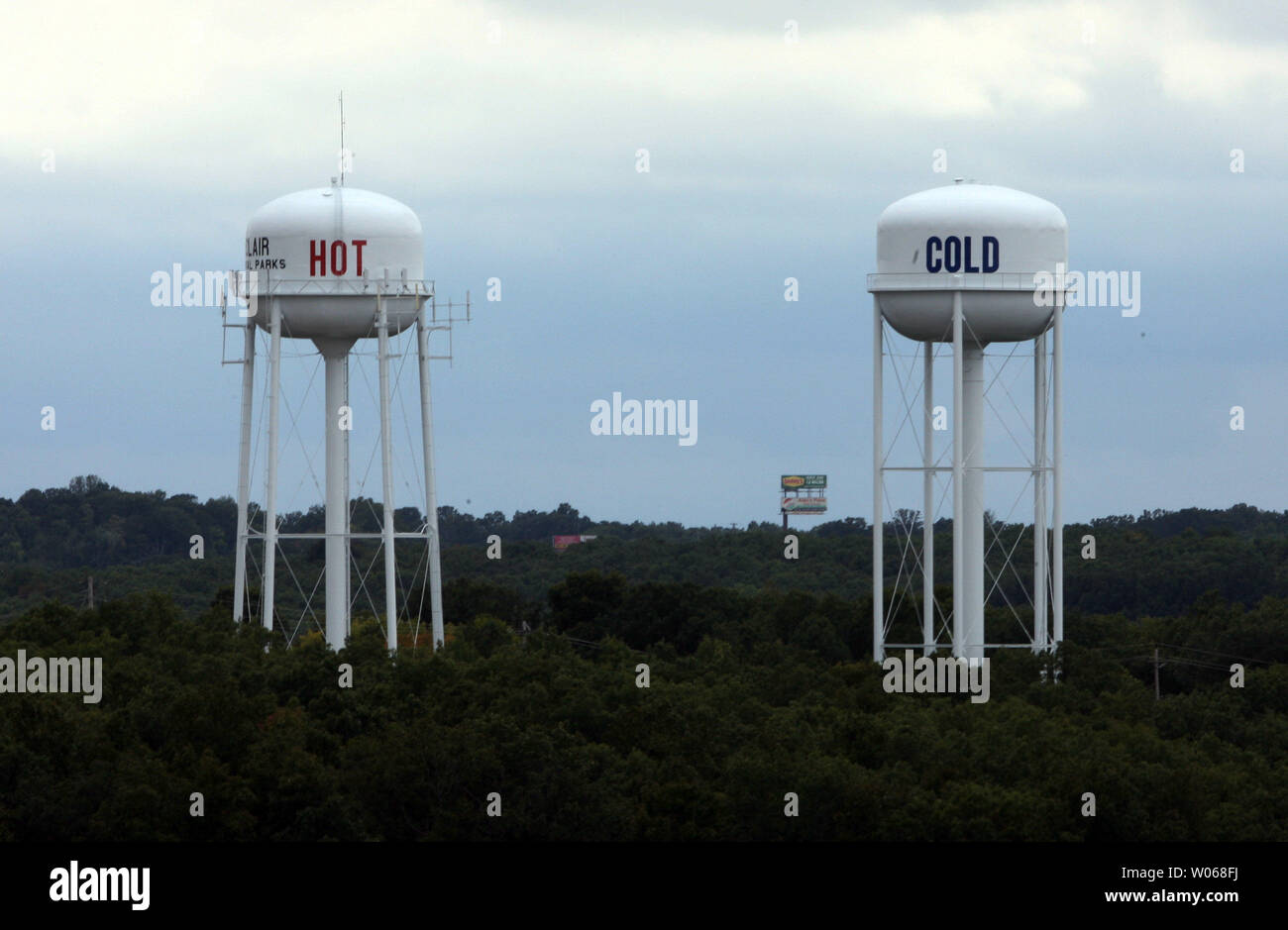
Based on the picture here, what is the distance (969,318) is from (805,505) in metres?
102

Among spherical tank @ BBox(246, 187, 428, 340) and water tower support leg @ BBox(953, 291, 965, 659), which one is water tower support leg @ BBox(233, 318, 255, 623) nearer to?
spherical tank @ BBox(246, 187, 428, 340)

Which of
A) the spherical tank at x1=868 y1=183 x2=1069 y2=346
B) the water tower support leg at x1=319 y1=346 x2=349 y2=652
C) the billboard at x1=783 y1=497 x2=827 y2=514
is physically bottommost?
the water tower support leg at x1=319 y1=346 x2=349 y2=652

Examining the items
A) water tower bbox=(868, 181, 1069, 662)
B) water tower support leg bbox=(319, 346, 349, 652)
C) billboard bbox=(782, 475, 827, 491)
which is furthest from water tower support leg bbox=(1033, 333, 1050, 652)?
billboard bbox=(782, 475, 827, 491)

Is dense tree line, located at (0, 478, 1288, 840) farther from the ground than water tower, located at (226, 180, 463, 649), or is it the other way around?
water tower, located at (226, 180, 463, 649)

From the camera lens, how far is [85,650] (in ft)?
213

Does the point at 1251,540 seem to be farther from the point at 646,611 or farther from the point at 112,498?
the point at 112,498

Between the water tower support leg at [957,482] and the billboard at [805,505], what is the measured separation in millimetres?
99275

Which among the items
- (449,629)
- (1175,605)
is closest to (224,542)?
(1175,605)

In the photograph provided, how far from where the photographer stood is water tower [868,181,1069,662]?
6141cm

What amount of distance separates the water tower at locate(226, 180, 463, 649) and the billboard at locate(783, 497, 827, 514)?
98485mm

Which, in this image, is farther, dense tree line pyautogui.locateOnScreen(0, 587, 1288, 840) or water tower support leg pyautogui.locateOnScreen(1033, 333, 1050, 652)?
water tower support leg pyautogui.locateOnScreen(1033, 333, 1050, 652)

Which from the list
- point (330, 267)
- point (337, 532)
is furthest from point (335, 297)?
point (337, 532)

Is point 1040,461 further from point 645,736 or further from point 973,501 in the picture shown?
point 645,736

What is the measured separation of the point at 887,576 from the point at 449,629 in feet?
134
